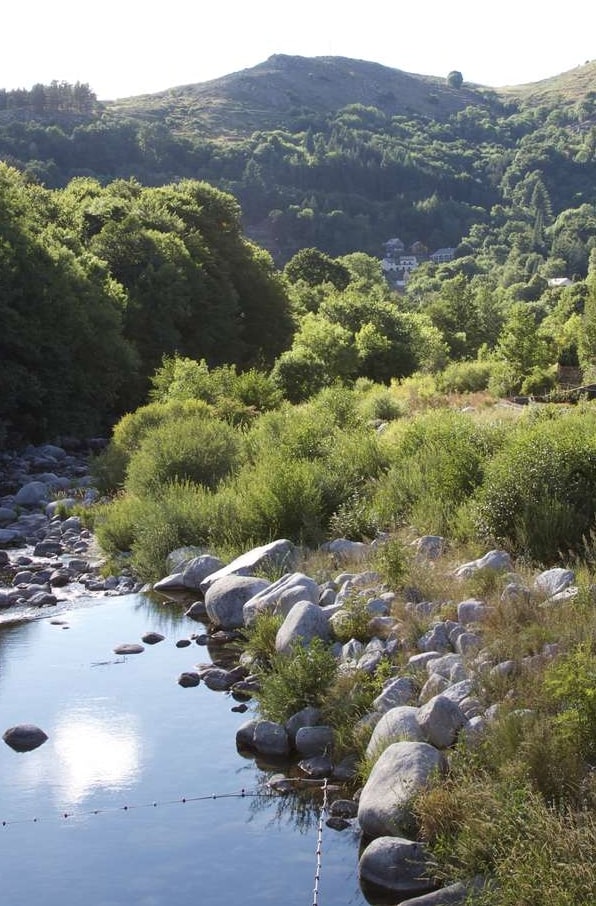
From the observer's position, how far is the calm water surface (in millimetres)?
7328

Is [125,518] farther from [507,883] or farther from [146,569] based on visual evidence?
[507,883]

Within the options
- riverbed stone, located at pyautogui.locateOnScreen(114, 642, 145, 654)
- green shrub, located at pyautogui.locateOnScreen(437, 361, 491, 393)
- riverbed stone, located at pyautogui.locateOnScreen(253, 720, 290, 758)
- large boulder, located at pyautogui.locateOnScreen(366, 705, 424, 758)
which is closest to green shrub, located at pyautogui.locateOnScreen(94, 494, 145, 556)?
riverbed stone, located at pyautogui.locateOnScreen(114, 642, 145, 654)

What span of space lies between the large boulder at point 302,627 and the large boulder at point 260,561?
2.39m

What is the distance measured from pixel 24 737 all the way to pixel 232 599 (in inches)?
147

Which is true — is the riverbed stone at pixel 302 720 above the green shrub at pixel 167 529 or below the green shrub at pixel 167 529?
above

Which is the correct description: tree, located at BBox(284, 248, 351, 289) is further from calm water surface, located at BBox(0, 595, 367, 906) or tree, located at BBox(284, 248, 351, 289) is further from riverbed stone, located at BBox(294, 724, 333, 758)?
riverbed stone, located at BBox(294, 724, 333, 758)

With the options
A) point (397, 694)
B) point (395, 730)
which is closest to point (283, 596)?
point (397, 694)

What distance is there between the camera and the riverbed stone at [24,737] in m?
9.49

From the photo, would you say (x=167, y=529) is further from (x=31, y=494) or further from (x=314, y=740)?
(x=314, y=740)

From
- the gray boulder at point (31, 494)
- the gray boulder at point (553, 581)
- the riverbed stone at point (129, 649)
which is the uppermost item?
the gray boulder at point (553, 581)

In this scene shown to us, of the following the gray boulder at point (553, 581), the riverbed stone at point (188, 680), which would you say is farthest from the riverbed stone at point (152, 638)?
the gray boulder at point (553, 581)

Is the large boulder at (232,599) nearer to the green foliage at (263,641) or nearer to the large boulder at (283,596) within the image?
the large boulder at (283,596)

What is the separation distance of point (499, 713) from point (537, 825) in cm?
153

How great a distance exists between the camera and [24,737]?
→ 9555 mm
